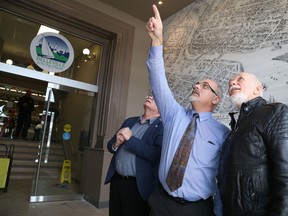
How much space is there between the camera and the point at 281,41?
2354 millimetres

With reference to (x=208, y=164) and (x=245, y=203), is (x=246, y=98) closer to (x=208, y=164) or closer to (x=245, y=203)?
(x=208, y=164)

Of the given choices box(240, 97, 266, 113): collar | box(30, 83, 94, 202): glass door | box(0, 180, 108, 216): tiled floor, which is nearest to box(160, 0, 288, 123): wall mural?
box(240, 97, 266, 113): collar

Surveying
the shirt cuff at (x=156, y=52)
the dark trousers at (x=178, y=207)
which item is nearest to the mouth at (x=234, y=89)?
the shirt cuff at (x=156, y=52)

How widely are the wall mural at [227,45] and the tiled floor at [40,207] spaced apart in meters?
2.20

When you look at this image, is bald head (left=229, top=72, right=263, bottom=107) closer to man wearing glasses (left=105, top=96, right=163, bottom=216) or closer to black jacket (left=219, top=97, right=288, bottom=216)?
black jacket (left=219, top=97, right=288, bottom=216)

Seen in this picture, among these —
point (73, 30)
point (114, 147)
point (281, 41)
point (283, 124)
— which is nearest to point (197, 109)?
point (283, 124)

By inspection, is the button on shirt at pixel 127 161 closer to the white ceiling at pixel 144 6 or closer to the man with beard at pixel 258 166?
the man with beard at pixel 258 166

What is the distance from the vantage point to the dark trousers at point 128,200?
1669 millimetres

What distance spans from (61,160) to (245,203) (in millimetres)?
4323

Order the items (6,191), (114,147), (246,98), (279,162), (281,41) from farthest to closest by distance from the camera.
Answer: (6,191)
(281,41)
(114,147)
(246,98)
(279,162)

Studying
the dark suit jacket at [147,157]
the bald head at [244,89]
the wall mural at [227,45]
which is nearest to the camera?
the bald head at [244,89]

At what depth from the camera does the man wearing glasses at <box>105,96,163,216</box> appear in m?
1.63

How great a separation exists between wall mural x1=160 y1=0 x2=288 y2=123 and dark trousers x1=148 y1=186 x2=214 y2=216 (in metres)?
1.50

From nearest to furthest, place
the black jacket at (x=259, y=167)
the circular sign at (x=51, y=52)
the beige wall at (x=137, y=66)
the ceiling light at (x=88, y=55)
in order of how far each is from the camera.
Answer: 1. the black jacket at (x=259, y=167)
2. the circular sign at (x=51, y=52)
3. the beige wall at (x=137, y=66)
4. the ceiling light at (x=88, y=55)
